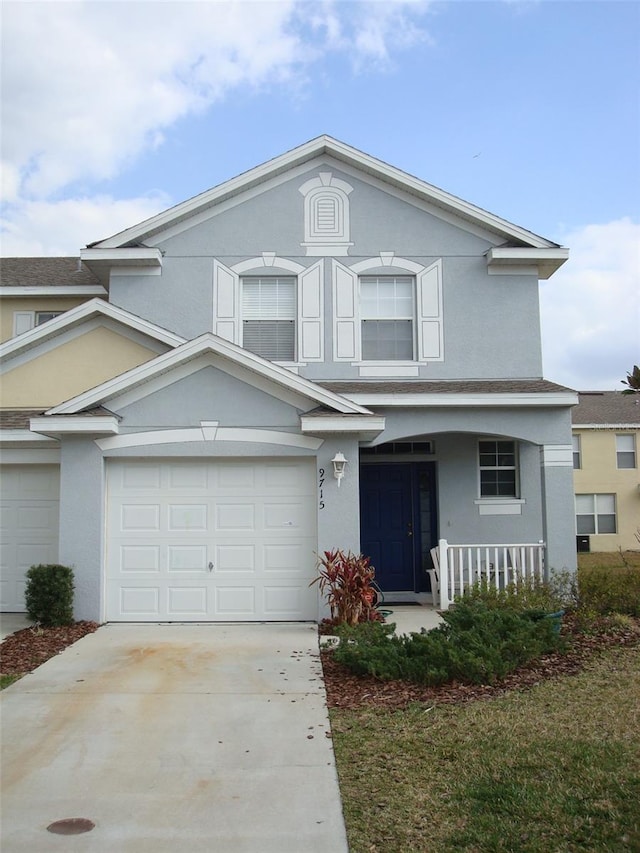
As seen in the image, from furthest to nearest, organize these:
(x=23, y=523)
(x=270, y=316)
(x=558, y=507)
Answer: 1. (x=270, y=316)
2. (x=558, y=507)
3. (x=23, y=523)

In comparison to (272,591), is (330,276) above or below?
above

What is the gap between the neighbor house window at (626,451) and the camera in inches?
1173

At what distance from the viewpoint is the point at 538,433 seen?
1356cm

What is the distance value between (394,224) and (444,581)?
6.64 metres

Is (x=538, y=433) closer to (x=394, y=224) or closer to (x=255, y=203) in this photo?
(x=394, y=224)

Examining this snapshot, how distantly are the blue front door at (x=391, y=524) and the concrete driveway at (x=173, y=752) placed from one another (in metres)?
5.30

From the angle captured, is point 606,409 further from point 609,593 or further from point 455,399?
point 609,593

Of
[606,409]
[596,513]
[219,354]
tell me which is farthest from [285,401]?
[606,409]

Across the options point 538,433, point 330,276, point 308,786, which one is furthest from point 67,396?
point 308,786

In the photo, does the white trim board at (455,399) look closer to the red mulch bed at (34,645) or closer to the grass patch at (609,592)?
the grass patch at (609,592)

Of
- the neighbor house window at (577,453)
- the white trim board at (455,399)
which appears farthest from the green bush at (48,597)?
the neighbor house window at (577,453)

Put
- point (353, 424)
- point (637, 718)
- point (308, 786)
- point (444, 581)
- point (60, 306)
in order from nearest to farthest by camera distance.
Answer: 1. point (308, 786)
2. point (637, 718)
3. point (353, 424)
4. point (444, 581)
5. point (60, 306)

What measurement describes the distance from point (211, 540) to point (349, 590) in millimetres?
2266

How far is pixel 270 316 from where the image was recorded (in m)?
14.7
